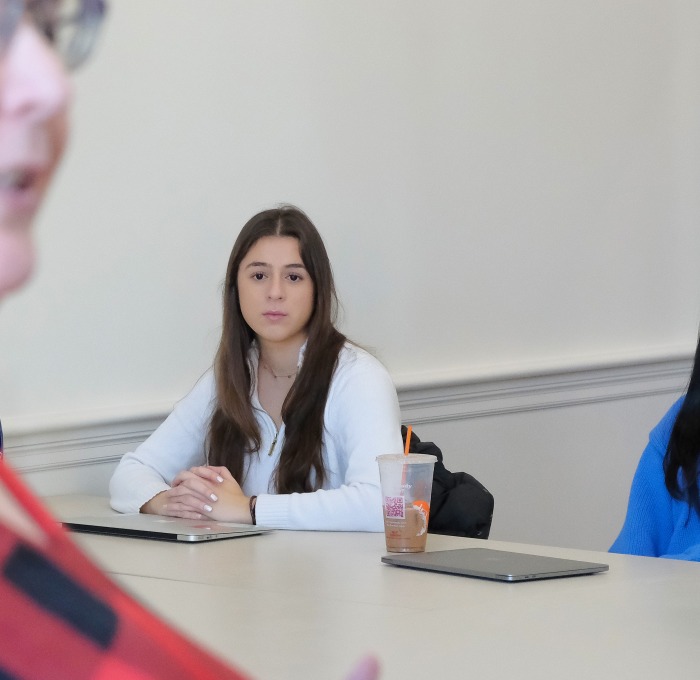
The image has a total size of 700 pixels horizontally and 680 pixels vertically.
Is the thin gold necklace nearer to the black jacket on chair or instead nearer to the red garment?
the black jacket on chair

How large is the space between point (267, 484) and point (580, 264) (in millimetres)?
1381

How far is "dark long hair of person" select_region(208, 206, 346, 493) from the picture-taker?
2029mm

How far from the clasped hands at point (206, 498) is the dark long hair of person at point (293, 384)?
0.57ft

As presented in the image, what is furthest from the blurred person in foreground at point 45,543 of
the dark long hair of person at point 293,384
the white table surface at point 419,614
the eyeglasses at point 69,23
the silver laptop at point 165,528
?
the dark long hair of person at point 293,384

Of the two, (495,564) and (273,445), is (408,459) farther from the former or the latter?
(273,445)

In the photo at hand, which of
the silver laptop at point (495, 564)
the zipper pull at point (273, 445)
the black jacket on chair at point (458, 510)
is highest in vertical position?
the zipper pull at point (273, 445)

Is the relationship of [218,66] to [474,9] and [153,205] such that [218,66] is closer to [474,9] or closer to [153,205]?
[153,205]

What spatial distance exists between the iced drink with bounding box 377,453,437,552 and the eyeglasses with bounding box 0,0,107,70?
1.29 meters

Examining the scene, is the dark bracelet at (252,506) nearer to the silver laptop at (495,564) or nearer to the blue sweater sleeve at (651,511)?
the silver laptop at (495,564)

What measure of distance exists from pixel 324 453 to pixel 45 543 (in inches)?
75.0

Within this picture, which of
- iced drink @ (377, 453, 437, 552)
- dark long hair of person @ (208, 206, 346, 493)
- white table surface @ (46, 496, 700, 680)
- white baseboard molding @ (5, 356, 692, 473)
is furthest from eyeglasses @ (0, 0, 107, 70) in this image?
white baseboard molding @ (5, 356, 692, 473)

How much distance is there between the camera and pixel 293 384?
2.08 m

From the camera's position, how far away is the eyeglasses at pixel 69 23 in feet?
0.46

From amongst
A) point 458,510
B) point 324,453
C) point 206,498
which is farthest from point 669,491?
point 206,498
